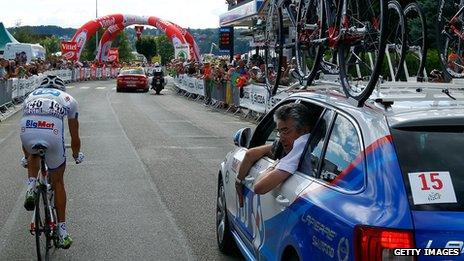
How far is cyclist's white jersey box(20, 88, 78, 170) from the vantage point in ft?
19.7

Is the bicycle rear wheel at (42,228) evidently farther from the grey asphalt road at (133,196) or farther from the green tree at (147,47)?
the green tree at (147,47)

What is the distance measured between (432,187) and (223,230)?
11.0ft

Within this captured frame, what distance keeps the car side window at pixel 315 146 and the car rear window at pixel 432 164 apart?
730mm

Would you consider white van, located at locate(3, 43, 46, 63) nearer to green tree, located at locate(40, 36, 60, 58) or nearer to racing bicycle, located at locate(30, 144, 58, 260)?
racing bicycle, located at locate(30, 144, 58, 260)

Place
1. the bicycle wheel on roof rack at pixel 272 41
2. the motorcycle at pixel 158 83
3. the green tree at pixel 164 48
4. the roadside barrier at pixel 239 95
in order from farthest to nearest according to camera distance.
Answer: the green tree at pixel 164 48
the motorcycle at pixel 158 83
the roadside barrier at pixel 239 95
the bicycle wheel on roof rack at pixel 272 41

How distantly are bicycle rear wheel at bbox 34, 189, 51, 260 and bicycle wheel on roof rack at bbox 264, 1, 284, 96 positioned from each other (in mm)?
3510

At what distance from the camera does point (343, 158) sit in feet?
12.3

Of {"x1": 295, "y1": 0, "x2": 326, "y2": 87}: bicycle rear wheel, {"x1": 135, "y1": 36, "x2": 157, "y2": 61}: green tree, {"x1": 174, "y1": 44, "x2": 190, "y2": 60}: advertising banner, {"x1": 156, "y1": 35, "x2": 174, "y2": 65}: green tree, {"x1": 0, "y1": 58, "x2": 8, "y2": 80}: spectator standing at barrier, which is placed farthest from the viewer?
{"x1": 156, "y1": 35, "x2": 174, "y2": 65}: green tree

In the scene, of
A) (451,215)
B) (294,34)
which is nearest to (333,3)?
(294,34)

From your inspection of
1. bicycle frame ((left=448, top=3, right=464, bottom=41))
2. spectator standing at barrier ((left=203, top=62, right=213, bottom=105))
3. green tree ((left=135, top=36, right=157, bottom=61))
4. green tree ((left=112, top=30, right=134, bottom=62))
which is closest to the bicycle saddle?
bicycle frame ((left=448, top=3, right=464, bottom=41))

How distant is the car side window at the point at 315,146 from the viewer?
4110mm

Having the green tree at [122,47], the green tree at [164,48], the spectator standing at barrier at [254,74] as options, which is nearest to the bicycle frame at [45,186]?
the spectator standing at barrier at [254,74]

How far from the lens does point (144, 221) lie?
25.5ft

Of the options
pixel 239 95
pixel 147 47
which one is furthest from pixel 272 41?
pixel 147 47
